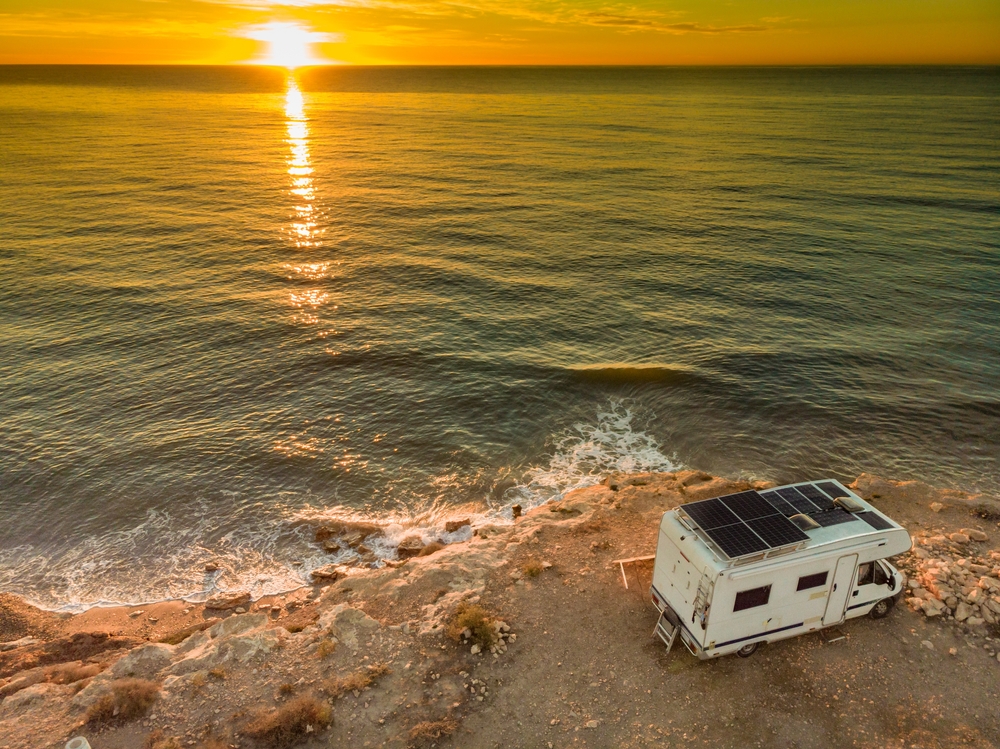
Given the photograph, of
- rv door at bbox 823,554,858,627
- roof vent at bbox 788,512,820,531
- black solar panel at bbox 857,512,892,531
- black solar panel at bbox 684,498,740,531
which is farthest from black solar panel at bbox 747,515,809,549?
black solar panel at bbox 857,512,892,531

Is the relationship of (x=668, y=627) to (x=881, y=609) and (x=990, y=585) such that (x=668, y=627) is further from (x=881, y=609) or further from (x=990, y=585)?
(x=990, y=585)

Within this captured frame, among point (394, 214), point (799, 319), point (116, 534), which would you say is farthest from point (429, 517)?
point (394, 214)

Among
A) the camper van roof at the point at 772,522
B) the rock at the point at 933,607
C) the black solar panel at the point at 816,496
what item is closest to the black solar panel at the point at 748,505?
the camper van roof at the point at 772,522

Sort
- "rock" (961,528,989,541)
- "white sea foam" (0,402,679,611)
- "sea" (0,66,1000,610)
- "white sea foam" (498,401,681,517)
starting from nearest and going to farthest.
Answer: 1. "rock" (961,528,989,541)
2. "white sea foam" (0,402,679,611)
3. "sea" (0,66,1000,610)
4. "white sea foam" (498,401,681,517)

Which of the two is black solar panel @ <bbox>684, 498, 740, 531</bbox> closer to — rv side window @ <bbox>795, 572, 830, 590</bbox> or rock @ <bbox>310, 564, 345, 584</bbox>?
rv side window @ <bbox>795, 572, 830, 590</bbox>

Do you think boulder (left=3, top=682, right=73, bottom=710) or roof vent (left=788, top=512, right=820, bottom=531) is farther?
roof vent (left=788, top=512, right=820, bottom=531)

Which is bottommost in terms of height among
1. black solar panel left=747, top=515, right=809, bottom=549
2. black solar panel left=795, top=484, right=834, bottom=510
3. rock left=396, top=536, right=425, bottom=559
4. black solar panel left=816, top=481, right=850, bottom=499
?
rock left=396, top=536, right=425, bottom=559

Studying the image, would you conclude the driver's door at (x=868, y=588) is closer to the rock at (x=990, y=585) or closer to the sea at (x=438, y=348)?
the rock at (x=990, y=585)

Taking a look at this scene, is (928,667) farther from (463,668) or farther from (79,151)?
(79,151)
